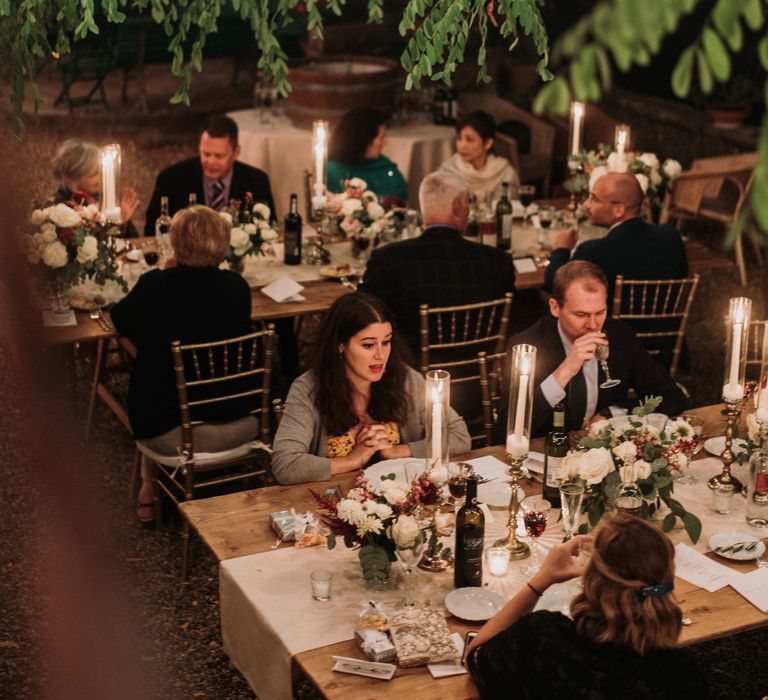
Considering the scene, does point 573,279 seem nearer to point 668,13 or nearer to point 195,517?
point 195,517

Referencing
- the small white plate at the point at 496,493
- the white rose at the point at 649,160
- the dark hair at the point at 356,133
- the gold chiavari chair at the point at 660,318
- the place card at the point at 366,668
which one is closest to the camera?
the place card at the point at 366,668

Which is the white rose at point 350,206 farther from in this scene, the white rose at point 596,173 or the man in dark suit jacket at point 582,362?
the man in dark suit jacket at point 582,362

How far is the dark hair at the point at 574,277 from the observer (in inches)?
161

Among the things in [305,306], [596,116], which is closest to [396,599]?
[305,306]

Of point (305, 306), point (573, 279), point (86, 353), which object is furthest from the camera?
point (86, 353)

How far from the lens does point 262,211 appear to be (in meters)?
5.43

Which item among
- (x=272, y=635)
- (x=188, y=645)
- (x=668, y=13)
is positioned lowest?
(x=188, y=645)

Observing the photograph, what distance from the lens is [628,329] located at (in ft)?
14.0

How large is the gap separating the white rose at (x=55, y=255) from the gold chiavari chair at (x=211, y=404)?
772 mm

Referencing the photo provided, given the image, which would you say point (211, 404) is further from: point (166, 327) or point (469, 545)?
point (469, 545)

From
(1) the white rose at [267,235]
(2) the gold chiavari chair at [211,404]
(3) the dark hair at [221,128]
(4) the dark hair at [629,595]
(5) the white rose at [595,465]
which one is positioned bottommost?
(2) the gold chiavari chair at [211,404]

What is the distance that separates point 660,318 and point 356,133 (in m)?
2.17

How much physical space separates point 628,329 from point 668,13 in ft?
10.3

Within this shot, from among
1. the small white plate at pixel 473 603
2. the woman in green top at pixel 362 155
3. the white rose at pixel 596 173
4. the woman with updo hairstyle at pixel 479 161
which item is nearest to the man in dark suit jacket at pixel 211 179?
the woman in green top at pixel 362 155
